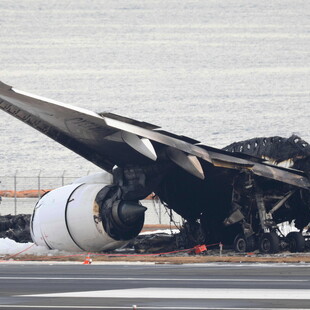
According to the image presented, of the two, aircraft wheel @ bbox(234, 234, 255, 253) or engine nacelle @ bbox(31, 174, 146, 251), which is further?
aircraft wheel @ bbox(234, 234, 255, 253)

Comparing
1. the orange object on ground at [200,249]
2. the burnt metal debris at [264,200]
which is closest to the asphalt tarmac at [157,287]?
the burnt metal debris at [264,200]

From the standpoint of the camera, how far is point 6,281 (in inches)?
1001

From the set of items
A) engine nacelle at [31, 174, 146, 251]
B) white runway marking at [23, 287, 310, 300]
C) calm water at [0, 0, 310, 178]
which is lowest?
white runway marking at [23, 287, 310, 300]

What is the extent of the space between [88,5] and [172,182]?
13865cm

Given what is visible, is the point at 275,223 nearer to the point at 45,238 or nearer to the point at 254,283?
the point at 45,238

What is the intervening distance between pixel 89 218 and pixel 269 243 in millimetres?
7015

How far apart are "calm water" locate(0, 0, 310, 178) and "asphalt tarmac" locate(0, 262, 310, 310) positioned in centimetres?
8162

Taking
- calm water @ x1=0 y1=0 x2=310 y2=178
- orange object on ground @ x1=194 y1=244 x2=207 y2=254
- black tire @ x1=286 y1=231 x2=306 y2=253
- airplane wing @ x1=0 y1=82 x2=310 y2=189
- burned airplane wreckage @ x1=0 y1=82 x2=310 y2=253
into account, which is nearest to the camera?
airplane wing @ x1=0 y1=82 x2=310 y2=189

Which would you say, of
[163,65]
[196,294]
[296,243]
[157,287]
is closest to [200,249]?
[296,243]

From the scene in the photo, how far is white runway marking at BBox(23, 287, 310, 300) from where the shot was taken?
20484 millimetres

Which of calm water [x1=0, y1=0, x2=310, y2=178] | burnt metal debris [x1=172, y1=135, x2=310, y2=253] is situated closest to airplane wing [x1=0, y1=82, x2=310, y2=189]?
burnt metal debris [x1=172, y1=135, x2=310, y2=253]

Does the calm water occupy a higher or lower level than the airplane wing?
higher

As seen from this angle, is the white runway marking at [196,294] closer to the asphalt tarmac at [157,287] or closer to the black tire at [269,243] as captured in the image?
the asphalt tarmac at [157,287]

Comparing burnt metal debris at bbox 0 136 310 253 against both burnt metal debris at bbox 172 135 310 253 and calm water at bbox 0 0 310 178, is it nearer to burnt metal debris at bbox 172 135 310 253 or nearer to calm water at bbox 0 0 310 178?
burnt metal debris at bbox 172 135 310 253
